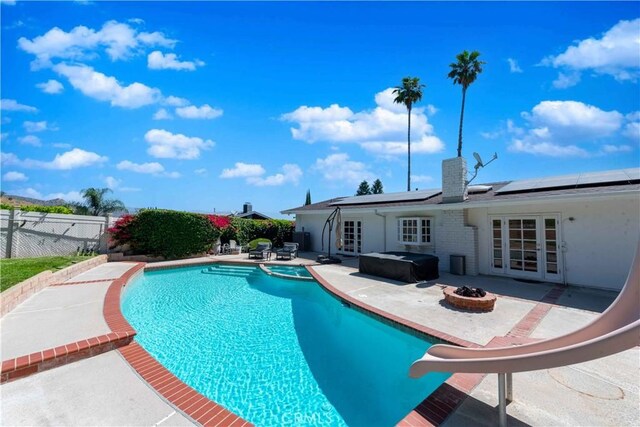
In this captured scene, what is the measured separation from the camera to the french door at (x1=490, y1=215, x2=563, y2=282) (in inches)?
382

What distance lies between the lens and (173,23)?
9.26 meters

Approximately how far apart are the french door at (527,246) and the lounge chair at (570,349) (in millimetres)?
8889

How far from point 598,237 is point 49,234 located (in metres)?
22.8

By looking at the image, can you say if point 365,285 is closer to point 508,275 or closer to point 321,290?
point 321,290

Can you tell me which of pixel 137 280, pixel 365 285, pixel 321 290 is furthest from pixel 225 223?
pixel 365 285

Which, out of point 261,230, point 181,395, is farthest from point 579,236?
point 261,230

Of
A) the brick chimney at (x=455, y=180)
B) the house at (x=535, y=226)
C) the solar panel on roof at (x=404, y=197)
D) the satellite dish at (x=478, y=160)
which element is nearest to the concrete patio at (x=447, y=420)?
the house at (x=535, y=226)

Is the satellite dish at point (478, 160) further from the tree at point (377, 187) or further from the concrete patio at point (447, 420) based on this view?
the tree at point (377, 187)

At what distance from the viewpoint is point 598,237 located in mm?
8852

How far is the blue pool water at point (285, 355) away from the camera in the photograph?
13.3 feet

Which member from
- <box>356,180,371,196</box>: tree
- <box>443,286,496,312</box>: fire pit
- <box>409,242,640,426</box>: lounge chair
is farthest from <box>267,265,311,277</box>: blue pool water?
<box>356,180,371,196</box>: tree

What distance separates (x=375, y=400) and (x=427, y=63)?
14620 mm

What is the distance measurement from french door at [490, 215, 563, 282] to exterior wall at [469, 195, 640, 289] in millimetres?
244

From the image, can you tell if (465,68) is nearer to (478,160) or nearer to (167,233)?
(478,160)
